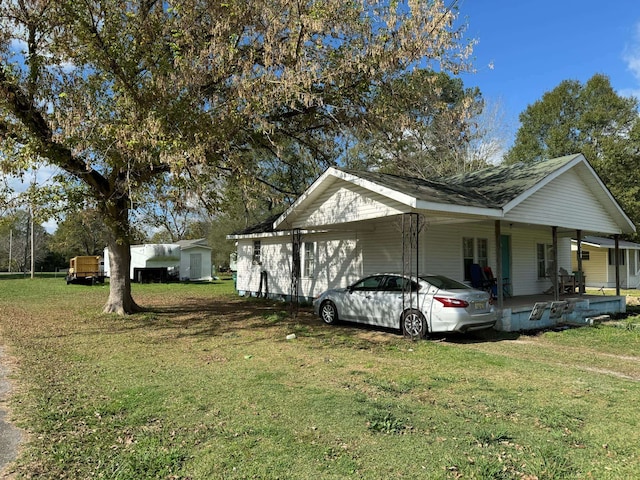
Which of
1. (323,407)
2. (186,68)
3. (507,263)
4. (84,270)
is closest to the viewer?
(323,407)

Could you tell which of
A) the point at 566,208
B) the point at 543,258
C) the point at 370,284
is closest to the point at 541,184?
the point at 566,208

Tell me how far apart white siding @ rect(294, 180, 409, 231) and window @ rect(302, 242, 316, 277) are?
3179 millimetres

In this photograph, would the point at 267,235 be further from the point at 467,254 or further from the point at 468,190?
the point at 468,190

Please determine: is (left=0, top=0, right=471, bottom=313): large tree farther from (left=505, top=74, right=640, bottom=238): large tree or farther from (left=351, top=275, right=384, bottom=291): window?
(left=505, top=74, right=640, bottom=238): large tree

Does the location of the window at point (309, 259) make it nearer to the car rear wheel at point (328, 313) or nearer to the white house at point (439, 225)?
the white house at point (439, 225)

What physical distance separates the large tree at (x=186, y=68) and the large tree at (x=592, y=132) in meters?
25.2

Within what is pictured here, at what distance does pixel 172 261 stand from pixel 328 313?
22.4 m

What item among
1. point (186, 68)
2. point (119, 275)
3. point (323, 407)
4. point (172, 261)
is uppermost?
point (186, 68)

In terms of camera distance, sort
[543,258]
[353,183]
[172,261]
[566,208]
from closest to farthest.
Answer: [353,183], [566,208], [543,258], [172,261]

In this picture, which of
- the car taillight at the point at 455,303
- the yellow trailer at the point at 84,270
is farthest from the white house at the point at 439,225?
the yellow trailer at the point at 84,270

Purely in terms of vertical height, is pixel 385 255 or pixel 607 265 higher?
pixel 385 255

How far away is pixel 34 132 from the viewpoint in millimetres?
10734

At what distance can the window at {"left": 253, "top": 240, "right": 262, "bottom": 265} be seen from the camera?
20047mm

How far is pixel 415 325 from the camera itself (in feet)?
33.4
